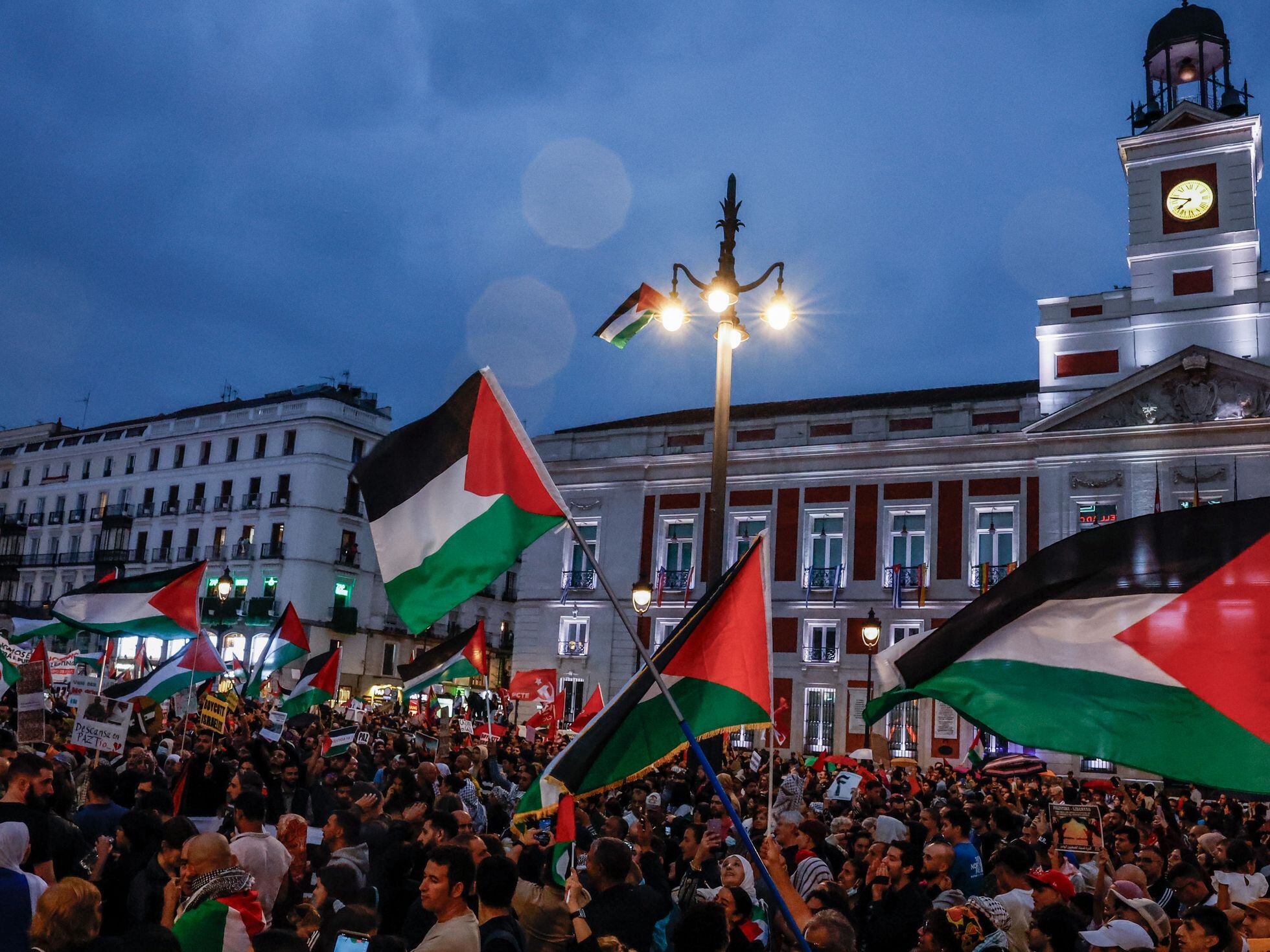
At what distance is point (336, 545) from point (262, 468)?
223 inches

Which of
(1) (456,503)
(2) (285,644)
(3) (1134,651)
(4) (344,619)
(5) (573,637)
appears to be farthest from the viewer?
(4) (344,619)

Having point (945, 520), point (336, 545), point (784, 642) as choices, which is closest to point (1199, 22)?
point (945, 520)

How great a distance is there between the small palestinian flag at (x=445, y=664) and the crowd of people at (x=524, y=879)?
4.85 metres

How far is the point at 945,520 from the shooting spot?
38094mm

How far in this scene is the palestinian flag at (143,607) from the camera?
49.8ft

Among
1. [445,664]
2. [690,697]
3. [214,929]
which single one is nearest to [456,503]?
[690,697]

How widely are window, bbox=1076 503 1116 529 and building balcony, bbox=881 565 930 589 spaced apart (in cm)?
493

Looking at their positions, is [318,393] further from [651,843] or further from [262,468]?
[651,843]

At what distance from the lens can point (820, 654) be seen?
127 ft

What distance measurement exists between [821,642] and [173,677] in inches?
998

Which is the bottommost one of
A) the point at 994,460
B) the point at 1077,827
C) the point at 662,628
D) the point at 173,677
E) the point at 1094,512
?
the point at 1077,827

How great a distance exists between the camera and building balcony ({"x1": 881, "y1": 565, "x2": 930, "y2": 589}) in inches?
1484

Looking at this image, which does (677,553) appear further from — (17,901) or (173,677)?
(17,901)

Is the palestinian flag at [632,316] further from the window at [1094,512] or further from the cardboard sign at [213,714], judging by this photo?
the window at [1094,512]
